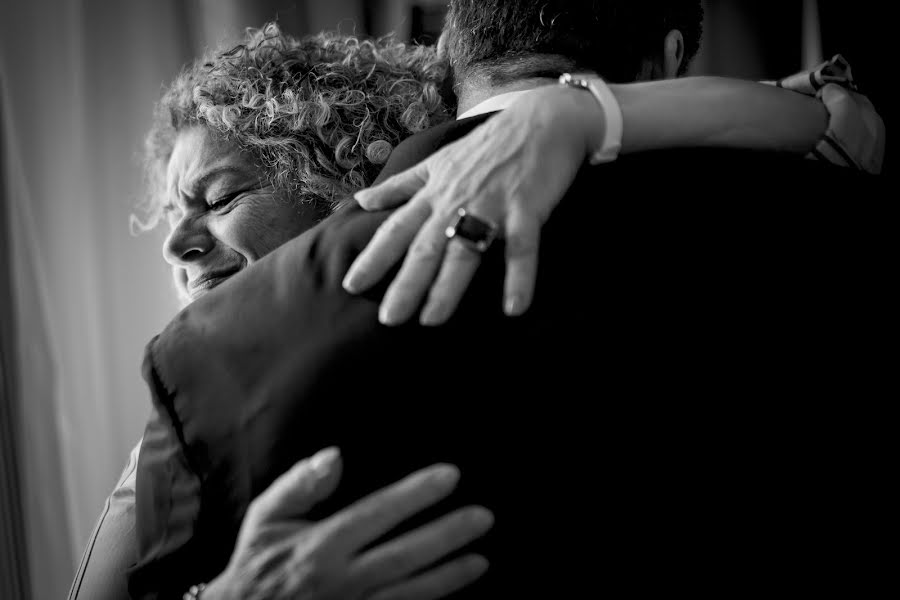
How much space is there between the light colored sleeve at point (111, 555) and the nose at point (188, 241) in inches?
14.3

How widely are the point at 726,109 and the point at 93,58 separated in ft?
5.61

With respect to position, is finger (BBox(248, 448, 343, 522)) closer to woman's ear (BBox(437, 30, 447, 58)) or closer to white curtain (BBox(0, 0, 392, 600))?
woman's ear (BBox(437, 30, 447, 58))

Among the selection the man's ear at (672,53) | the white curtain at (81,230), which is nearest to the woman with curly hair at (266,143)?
the man's ear at (672,53)

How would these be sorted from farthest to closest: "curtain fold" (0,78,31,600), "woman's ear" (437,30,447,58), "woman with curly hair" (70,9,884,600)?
"curtain fold" (0,78,31,600) < "woman with curly hair" (70,9,884,600) < "woman's ear" (437,30,447,58)

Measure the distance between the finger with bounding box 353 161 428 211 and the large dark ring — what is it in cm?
9

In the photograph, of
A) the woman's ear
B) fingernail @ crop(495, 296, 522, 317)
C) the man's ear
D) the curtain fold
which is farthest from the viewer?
the curtain fold

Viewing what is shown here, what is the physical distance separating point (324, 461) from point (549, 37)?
2.03ft

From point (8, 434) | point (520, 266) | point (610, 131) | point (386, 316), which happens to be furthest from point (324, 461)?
point (8, 434)

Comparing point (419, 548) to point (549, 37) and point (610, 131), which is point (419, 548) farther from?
point (549, 37)

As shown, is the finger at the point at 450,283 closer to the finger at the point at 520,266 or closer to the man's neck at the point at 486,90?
the finger at the point at 520,266

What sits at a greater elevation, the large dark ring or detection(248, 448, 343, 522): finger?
the large dark ring

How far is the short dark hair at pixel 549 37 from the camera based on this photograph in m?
0.95

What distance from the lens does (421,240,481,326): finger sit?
0.65 m

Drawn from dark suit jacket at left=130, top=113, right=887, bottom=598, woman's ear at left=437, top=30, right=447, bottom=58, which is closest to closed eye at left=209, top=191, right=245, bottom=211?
woman's ear at left=437, top=30, right=447, bottom=58
